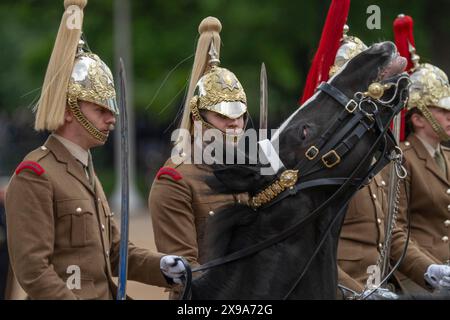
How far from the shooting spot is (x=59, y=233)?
5445mm

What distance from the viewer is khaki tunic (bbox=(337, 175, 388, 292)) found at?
22.6 ft

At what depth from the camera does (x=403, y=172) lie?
5762 millimetres

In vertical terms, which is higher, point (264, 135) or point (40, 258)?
point (264, 135)

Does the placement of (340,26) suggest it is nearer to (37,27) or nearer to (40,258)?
(40,258)

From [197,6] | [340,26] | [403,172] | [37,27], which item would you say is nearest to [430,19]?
[197,6]

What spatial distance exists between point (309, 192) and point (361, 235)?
6.21ft

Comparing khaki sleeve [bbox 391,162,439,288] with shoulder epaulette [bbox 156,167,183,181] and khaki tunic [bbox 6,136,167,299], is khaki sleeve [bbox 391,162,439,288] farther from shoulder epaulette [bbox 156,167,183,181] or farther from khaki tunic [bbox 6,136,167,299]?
khaki tunic [bbox 6,136,167,299]

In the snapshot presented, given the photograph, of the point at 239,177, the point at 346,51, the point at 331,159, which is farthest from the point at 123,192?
the point at 346,51

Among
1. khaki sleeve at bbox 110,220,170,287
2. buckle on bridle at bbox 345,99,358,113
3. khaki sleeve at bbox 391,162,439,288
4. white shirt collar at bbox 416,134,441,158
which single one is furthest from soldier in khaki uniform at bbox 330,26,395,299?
buckle on bridle at bbox 345,99,358,113

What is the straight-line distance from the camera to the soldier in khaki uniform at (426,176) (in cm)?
739

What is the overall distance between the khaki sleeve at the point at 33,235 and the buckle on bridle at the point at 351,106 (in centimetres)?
136

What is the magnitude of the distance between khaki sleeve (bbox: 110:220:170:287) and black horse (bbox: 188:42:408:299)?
0.50 metres
